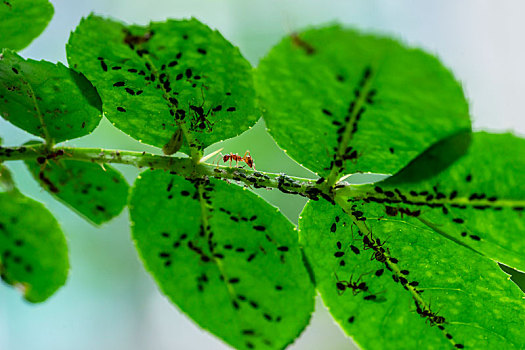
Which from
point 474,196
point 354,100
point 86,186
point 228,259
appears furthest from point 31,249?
point 474,196

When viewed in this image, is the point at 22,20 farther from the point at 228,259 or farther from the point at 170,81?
the point at 228,259

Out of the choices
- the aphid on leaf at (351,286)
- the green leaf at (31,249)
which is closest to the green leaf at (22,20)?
the green leaf at (31,249)

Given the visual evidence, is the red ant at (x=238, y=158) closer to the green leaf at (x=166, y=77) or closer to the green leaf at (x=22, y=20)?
the green leaf at (x=166, y=77)

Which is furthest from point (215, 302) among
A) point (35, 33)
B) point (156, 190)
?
point (35, 33)

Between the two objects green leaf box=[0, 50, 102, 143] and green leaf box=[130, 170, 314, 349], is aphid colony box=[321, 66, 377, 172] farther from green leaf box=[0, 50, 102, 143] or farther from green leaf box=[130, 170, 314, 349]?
green leaf box=[0, 50, 102, 143]

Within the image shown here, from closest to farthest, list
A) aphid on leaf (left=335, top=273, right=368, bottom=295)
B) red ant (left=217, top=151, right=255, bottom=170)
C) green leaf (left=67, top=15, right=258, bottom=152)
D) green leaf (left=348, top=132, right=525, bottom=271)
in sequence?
1. green leaf (left=348, top=132, right=525, bottom=271)
2. green leaf (left=67, top=15, right=258, bottom=152)
3. aphid on leaf (left=335, top=273, right=368, bottom=295)
4. red ant (left=217, top=151, right=255, bottom=170)

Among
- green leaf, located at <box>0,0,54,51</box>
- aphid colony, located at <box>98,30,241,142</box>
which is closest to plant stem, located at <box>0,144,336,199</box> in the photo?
aphid colony, located at <box>98,30,241,142</box>

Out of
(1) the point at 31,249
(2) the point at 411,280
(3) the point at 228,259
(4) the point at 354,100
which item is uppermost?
(4) the point at 354,100
